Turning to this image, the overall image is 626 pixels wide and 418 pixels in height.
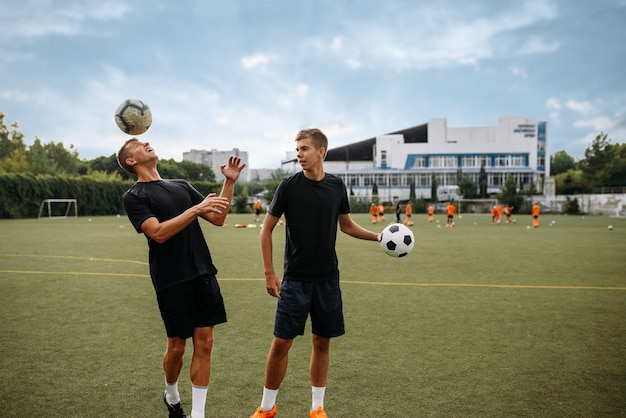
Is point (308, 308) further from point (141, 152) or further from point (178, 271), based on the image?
point (141, 152)

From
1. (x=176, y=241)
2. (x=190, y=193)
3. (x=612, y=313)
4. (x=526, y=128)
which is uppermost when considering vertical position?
(x=526, y=128)

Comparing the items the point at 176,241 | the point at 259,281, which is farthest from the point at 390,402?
the point at 259,281

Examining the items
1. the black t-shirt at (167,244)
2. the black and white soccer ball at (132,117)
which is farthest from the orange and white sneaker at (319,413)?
the black and white soccer ball at (132,117)

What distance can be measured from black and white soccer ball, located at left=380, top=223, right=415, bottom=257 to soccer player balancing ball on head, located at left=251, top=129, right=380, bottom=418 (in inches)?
34.6

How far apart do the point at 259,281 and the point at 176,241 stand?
251 inches

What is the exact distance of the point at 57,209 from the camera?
46.4 metres

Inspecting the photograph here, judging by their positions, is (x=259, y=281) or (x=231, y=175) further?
(x=259, y=281)

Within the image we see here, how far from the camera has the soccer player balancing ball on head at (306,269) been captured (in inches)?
147

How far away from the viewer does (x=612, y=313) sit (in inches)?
278

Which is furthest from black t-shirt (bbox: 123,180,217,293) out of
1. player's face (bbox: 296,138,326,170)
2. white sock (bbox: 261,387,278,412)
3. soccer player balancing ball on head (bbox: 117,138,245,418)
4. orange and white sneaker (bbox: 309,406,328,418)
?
orange and white sneaker (bbox: 309,406,328,418)

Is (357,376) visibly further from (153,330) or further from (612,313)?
(612,313)

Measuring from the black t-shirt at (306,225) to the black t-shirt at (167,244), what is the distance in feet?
2.08

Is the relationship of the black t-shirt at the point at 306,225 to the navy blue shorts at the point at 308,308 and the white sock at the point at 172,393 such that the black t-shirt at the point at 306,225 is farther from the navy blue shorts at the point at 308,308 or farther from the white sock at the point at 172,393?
the white sock at the point at 172,393

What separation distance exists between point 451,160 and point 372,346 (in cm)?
7615
